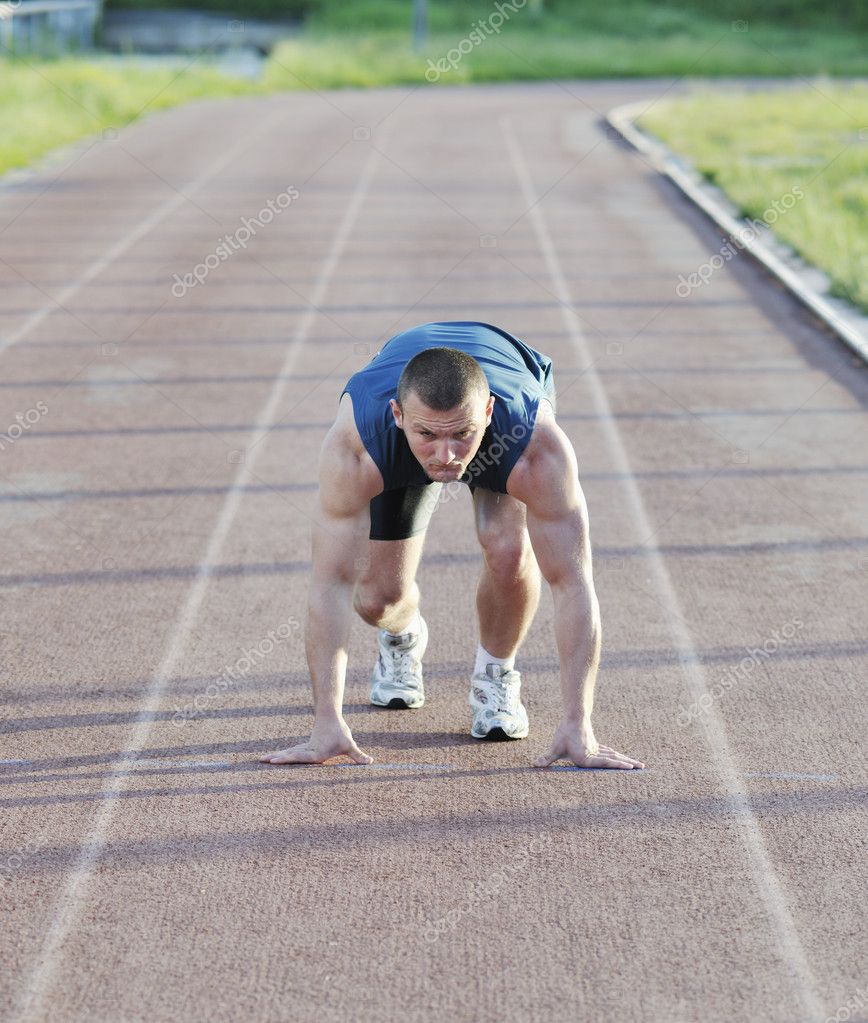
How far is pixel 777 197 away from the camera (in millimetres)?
16812

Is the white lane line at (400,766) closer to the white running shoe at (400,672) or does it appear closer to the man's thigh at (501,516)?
the white running shoe at (400,672)

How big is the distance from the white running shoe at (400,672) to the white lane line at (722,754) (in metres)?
1.10

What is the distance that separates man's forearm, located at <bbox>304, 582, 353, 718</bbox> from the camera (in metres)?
4.42

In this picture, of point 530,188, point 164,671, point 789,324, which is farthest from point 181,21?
point 164,671

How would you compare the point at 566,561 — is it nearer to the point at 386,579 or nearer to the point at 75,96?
the point at 386,579

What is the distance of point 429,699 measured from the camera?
536cm
